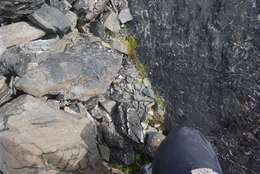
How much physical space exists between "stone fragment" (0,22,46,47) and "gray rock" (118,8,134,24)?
2.71 feet

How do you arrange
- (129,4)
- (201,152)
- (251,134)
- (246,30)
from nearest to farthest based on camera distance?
1. (201,152)
2. (246,30)
3. (251,134)
4. (129,4)

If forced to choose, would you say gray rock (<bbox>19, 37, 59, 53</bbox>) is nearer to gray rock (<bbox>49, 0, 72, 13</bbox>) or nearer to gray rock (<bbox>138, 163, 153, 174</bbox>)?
gray rock (<bbox>49, 0, 72, 13</bbox>)

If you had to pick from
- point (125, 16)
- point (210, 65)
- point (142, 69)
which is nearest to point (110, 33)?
point (125, 16)

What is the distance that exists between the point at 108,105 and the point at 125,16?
35.7 inches

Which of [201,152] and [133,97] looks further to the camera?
[133,97]

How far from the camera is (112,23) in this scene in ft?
11.9

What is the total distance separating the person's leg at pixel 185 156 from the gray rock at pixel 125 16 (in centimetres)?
175

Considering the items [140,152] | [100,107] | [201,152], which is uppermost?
[201,152]

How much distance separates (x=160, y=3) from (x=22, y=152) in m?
1.75

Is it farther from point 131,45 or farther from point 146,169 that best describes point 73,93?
point 146,169

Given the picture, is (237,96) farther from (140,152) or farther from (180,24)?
(140,152)

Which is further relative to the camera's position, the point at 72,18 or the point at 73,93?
the point at 72,18

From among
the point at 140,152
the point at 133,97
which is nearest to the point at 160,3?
the point at 133,97

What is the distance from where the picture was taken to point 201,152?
6.46 ft
